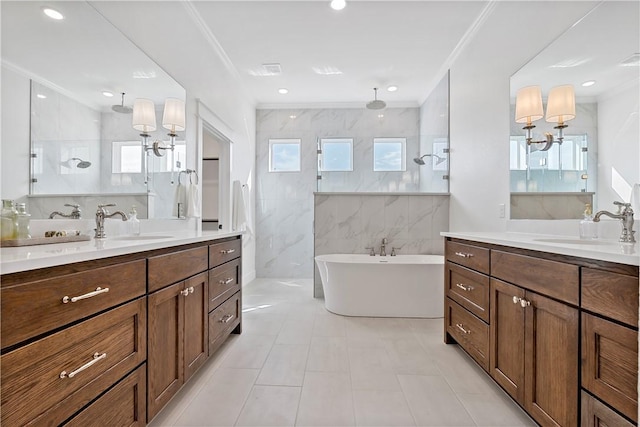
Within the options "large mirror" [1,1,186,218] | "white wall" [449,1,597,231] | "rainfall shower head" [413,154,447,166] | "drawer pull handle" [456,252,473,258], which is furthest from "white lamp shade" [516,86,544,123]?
"large mirror" [1,1,186,218]

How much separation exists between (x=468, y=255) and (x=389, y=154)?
10.1 feet

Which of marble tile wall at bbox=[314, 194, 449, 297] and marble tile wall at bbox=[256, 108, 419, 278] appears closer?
marble tile wall at bbox=[314, 194, 449, 297]

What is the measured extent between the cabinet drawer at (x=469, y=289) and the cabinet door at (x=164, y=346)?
5.40 feet

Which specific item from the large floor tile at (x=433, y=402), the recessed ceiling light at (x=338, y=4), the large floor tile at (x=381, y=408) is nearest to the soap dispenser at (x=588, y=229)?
Result: the large floor tile at (x=433, y=402)

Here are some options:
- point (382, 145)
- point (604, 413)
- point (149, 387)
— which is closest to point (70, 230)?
point (149, 387)

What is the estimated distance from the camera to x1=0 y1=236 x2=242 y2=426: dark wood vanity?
0.77 metres

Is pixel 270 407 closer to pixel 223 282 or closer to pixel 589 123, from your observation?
pixel 223 282

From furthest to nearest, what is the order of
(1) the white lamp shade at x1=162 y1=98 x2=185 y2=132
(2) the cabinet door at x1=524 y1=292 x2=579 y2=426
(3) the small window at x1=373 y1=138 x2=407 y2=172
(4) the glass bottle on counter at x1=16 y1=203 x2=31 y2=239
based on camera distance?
(3) the small window at x1=373 y1=138 x2=407 y2=172 → (1) the white lamp shade at x1=162 y1=98 x2=185 y2=132 → (4) the glass bottle on counter at x1=16 y1=203 x2=31 y2=239 → (2) the cabinet door at x1=524 y1=292 x2=579 y2=426

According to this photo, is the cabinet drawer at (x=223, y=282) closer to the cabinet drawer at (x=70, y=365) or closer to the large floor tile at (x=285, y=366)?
the large floor tile at (x=285, y=366)

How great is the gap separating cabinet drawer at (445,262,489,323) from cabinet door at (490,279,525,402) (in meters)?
0.09

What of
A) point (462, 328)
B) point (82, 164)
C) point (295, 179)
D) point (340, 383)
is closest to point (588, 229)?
point (462, 328)

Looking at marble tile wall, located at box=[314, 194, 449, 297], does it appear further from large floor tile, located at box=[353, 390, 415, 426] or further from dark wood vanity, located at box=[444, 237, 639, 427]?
large floor tile, located at box=[353, 390, 415, 426]

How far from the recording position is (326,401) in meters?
1.66

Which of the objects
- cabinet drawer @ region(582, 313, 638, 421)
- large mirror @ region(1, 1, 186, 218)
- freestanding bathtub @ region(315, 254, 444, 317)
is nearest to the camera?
cabinet drawer @ region(582, 313, 638, 421)
